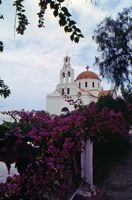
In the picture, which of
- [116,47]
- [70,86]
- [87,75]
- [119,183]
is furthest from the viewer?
[87,75]

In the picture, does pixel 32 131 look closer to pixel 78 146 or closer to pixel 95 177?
pixel 78 146

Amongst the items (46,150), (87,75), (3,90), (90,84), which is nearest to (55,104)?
(90,84)

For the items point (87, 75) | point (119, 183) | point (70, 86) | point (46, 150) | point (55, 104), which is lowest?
point (119, 183)

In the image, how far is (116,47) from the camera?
2611cm

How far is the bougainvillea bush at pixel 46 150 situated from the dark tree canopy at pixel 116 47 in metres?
22.9

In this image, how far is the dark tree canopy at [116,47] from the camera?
84.6 ft

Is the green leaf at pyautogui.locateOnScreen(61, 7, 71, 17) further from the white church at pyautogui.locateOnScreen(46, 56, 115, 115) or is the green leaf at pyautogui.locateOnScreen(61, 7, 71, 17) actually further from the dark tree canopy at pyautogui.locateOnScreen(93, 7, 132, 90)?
the white church at pyautogui.locateOnScreen(46, 56, 115, 115)

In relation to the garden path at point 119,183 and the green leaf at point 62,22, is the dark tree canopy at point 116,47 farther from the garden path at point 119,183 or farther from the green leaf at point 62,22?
the green leaf at point 62,22

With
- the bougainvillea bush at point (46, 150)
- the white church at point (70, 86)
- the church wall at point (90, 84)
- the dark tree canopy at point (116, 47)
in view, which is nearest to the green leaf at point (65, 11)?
→ the bougainvillea bush at point (46, 150)

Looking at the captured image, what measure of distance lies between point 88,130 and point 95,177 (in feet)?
24.6

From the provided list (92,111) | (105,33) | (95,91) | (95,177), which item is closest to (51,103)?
(95,91)

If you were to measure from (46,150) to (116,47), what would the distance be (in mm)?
24265

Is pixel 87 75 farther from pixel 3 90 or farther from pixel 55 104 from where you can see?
pixel 3 90

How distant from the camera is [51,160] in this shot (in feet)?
7.39
